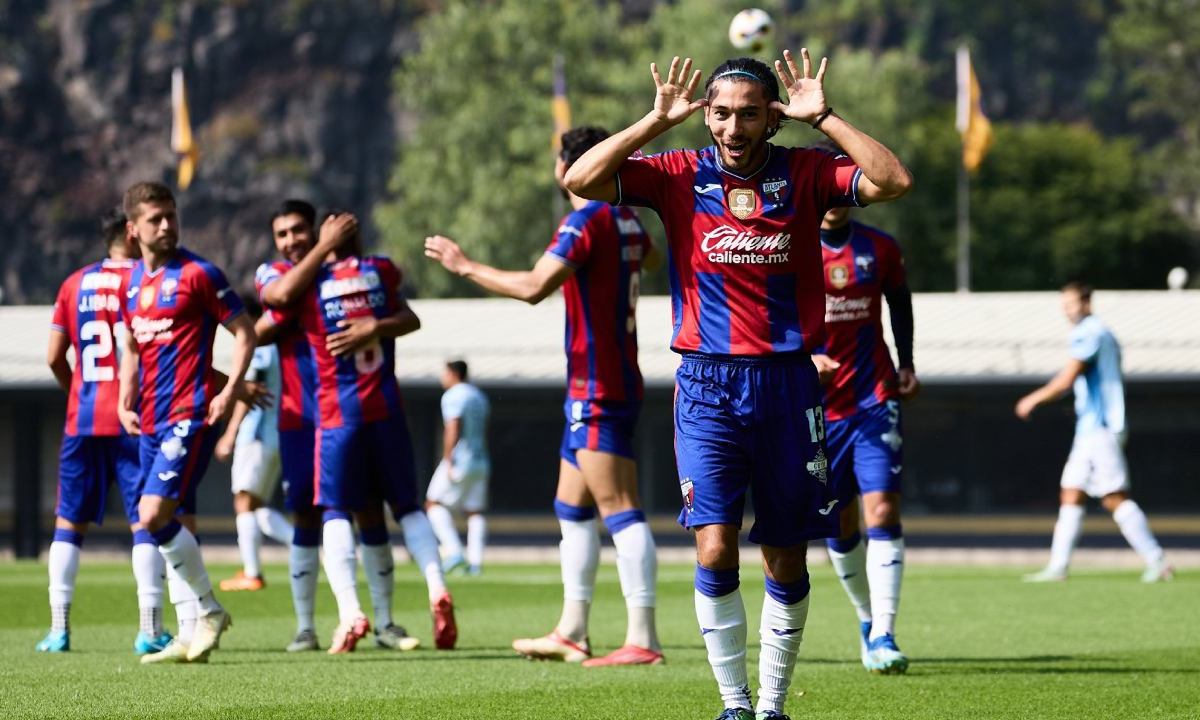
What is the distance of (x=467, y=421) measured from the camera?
21.4 metres

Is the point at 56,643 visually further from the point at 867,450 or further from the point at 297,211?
the point at 867,450

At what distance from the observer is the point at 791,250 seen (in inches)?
274

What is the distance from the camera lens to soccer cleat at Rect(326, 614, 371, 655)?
10195mm

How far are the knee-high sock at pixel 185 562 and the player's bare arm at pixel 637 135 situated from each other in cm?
384

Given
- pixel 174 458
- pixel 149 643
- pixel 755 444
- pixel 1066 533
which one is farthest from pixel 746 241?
pixel 1066 533

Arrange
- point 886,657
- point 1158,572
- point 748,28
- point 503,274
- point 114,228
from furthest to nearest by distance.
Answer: point 748,28
point 1158,572
point 114,228
point 886,657
point 503,274

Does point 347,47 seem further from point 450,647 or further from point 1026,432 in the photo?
point 450,647

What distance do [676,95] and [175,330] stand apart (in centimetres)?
393

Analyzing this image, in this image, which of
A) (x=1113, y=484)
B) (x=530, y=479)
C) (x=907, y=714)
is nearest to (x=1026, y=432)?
(x=530, y=479)

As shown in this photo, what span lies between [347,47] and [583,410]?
8942 centimetres

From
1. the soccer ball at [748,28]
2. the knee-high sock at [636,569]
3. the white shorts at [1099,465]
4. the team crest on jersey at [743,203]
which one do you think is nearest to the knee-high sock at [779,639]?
the team crest on jersey at [743,203]

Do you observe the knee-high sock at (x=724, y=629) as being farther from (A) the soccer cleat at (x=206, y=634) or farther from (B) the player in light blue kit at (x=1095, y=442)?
(B) the player in light blue kit at (x=1095, y=442)

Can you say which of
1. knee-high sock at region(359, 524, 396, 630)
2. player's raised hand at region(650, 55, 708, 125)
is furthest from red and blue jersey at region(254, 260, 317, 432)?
player's raised hand at region(650, 55, 708, 125)

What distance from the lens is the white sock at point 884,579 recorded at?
932 cm
